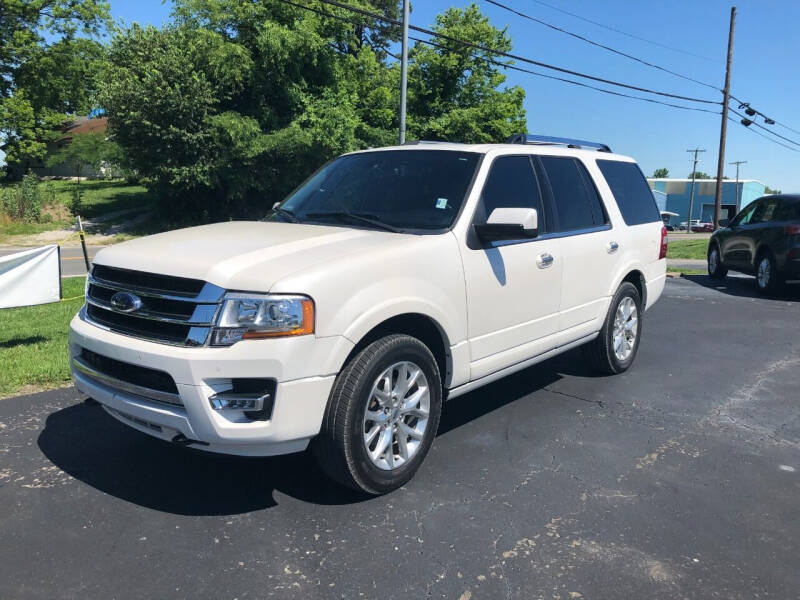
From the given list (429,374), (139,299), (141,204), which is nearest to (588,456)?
(429,374)

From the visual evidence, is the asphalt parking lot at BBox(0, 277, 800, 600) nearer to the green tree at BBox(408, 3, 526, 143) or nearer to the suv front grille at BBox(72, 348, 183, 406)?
the suv front grille at BBox(72, 348, 183, 406)

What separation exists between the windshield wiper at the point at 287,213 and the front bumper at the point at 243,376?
1548 mm

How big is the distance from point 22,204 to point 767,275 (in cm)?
2727

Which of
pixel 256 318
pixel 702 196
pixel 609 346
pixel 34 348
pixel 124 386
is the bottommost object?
pixel 34 348

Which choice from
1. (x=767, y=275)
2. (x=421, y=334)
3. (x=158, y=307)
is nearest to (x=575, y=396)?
(x=421, y=334)

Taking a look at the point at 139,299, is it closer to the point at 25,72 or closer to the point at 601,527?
the point at 601,527

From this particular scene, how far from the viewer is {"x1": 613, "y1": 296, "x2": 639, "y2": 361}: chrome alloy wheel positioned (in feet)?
18.8

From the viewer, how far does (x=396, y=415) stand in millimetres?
3453

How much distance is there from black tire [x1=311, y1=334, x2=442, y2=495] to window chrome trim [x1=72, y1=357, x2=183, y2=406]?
727mm

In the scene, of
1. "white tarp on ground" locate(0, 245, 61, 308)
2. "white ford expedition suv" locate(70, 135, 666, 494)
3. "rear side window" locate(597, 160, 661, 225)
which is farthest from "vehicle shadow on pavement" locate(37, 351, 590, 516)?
"rear side window" locate(597, 160, 661, 225)

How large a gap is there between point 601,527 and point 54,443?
11.2 feet

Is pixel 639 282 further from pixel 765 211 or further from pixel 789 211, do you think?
pixel 765 211

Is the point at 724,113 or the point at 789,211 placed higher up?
the point at 724,113

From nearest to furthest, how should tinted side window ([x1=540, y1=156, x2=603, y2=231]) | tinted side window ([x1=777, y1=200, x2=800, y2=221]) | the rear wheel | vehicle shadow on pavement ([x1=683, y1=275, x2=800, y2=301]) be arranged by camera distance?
tinted side window ([x1=540, y1=156, x2=603, y2=231]), tinted side window ([x1=777, y1=200, x2=800, y2=221]), the rear wheel, vehicle shadow on pavement ([x1=683, y1=275, x2=800, y2=301])
